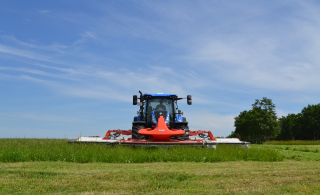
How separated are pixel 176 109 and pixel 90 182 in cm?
914

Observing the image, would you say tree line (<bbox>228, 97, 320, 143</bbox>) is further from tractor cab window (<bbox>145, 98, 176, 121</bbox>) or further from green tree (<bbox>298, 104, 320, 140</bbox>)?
tractor cab window (<bbox>145, 98, 176, 121</bbox>)

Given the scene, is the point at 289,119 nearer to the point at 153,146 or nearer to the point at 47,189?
the point at 153,146

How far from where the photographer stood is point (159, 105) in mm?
14703

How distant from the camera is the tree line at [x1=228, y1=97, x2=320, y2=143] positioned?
160 ft

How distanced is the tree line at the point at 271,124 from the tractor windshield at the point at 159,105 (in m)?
36.8

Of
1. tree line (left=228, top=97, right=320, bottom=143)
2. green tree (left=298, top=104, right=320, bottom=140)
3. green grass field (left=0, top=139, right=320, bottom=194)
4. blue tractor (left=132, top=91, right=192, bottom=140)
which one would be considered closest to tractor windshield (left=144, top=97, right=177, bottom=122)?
blue tractor (left=132, top=91, right=192, bottom=140)

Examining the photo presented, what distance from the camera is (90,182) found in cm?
599

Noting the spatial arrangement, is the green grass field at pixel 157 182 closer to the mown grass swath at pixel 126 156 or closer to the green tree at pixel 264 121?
the mown grass swath at pixel 126 156

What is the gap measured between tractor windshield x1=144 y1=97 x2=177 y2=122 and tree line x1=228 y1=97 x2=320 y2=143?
36779mm

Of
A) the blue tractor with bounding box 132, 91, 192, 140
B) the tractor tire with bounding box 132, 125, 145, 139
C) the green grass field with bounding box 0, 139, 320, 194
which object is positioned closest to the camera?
the green grass field with bounding box 0, 139, 320, 194

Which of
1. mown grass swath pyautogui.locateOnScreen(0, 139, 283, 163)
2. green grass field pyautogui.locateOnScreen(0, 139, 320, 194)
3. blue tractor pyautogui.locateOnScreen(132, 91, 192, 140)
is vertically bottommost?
green grass field pyautogui.locateOnScreen(0, 139, 320, 194)

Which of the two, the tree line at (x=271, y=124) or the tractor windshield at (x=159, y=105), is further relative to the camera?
the tree line at (x=271, y=124)

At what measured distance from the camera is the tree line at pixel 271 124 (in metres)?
48.8

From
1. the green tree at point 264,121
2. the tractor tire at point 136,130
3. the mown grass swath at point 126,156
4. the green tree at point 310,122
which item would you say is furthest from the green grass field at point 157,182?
the green tree at point 310,122
